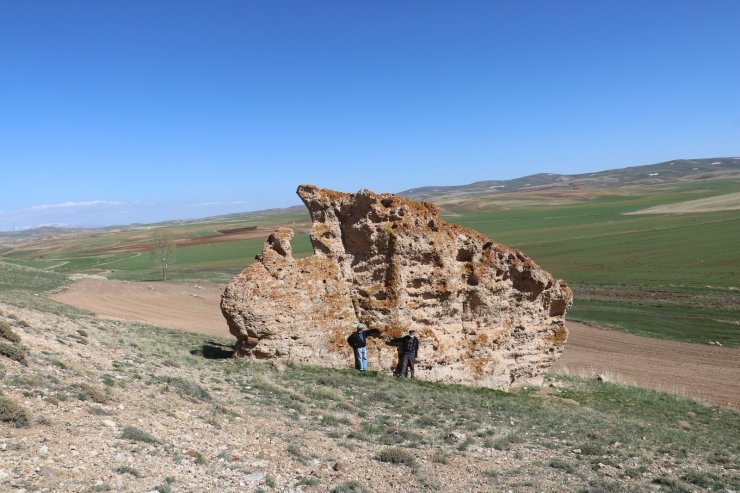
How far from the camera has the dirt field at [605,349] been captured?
25641 millimetres

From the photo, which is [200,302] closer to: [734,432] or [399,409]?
[399,409]

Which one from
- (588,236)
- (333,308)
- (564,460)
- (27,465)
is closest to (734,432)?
(564,460)

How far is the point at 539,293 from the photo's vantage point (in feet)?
68.0

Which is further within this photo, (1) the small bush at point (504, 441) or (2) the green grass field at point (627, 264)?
(2) the green grass field at point (627, 264)

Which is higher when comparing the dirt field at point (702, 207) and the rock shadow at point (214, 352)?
the dirt field at point (702, 207)

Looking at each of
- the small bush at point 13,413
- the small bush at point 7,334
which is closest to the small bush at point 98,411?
the small bush at point 13,413

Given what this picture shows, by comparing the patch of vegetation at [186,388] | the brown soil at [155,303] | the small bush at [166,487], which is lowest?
the brown soil at [155,303]

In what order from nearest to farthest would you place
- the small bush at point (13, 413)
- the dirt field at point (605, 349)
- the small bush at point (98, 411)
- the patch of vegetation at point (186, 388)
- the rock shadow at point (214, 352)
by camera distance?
A: 1. the small bush at point (13, 413)
2. the small bush at point (98, 411)
3. the patch of vegetation at point (186, 388)
4. the rock shadow at point (214, 352)
5. the dirt field at point (605, 349)

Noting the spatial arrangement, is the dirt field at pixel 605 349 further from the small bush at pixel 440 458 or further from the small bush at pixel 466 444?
the small bush at pixel 440 458

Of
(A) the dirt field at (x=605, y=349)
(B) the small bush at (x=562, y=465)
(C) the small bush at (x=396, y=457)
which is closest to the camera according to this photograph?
(C) the small bush at (x=396, y=457)

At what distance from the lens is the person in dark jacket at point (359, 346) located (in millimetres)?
18234

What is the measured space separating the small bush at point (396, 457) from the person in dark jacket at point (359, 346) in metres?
7.81

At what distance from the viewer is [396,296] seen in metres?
18.9

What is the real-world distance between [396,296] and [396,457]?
8.95 metres
